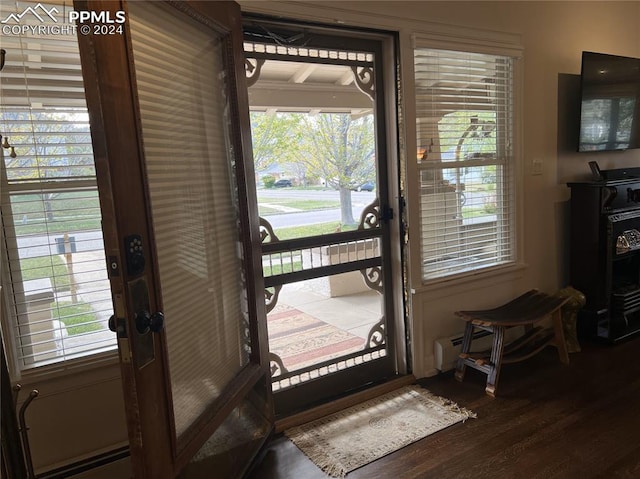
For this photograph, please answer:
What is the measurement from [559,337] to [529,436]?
934mm

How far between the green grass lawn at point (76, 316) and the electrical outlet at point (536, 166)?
2750 mm

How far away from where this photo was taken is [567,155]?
316 cm

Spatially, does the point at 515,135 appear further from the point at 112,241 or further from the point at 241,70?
the point at 112,241

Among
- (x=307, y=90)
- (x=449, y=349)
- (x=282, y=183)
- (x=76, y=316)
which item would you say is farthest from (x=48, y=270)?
(x=449, y=349)

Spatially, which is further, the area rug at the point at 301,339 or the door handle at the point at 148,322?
the area rug at the point at 301,339

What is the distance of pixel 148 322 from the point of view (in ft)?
4.13

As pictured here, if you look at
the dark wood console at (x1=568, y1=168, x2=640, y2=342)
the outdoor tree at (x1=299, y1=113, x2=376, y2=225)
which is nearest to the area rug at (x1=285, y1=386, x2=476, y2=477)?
the outdoor tree at (x1=299, y1=113, x2=376, y2=225)

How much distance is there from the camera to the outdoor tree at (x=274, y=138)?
7.03 feet

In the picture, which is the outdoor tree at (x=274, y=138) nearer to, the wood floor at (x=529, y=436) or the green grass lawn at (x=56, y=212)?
the green grass lawn at (x=56, y=212)

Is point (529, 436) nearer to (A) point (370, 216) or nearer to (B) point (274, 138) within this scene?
(A) point (370, 216)

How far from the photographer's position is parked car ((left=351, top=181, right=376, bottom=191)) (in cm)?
246

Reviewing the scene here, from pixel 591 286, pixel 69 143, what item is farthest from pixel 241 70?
pixel 591 286

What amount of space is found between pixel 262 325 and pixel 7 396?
3.25 ft

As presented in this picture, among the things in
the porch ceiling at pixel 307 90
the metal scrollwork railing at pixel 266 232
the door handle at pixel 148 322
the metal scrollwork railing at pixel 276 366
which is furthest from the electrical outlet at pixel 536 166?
the door handle at pixel 148 322
